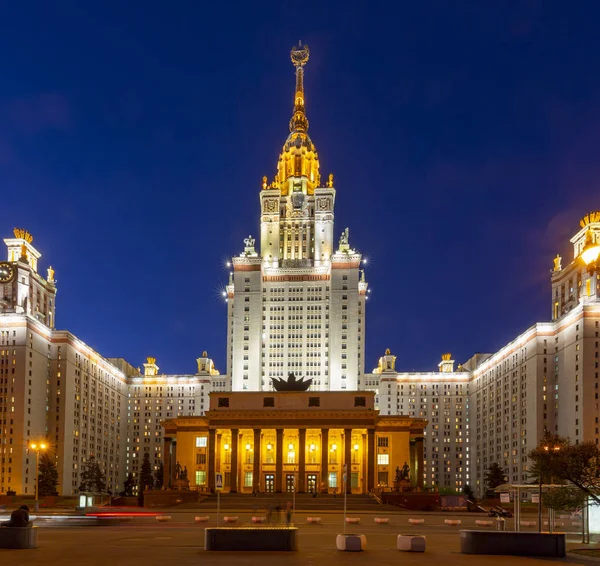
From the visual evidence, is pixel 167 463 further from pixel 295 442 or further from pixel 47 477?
pixel 47 477

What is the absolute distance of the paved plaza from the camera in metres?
30.6

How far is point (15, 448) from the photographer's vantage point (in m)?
147

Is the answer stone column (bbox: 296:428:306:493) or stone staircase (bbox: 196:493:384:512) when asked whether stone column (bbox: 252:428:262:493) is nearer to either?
stone column (bbox: 296:428:306:493)

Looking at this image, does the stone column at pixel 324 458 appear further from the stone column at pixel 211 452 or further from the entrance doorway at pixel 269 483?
the stone column at pixel 211 452

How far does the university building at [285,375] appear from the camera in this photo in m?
116

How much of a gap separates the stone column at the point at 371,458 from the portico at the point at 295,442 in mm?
138

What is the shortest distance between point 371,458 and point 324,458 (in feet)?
21.5

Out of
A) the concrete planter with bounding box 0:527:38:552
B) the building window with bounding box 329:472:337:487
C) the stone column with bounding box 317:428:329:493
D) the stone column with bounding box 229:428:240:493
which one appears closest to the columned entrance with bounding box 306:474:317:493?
the building window with bounding box 329:472:337:487

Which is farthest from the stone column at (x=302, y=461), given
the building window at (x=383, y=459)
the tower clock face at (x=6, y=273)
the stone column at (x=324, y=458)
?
the tower clock face at (x=6, y=273)

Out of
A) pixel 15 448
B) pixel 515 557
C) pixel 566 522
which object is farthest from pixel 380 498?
pixel 15 448

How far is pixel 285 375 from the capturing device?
18612 cm

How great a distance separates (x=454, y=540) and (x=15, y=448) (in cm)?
12036

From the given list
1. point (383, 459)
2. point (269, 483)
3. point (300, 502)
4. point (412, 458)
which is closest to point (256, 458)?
point (269, 483)

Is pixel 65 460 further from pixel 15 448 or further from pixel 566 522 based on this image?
pixel 566 522
